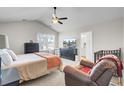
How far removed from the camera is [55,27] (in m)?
4.93

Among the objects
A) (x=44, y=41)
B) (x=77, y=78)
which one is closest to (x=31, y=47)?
(x=44, y=41)

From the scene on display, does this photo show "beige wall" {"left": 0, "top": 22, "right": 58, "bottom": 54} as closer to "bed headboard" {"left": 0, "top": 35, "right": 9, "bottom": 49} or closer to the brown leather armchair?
"bed headboard" {"left": 0, "top": 35, "right": 9, "bottom": 49}

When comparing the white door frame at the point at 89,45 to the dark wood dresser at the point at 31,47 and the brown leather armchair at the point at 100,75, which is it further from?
the brown leather armchair at the point at 100,75

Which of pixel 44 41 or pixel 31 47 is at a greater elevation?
pixel 44 41

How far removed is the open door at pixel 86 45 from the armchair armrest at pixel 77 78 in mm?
3143

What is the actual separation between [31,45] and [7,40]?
942mm

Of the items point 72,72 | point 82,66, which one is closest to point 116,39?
point 82,66

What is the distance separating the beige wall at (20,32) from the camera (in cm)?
317

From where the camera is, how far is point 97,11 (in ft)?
11.9

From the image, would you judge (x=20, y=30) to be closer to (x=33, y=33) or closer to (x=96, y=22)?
(x=33, y=33)

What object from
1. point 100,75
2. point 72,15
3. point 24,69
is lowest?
point 24,69

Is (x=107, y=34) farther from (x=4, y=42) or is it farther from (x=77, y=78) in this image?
(x=4, y=42)

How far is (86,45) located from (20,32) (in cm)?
315

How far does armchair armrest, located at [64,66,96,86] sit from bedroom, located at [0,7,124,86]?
838 mm
